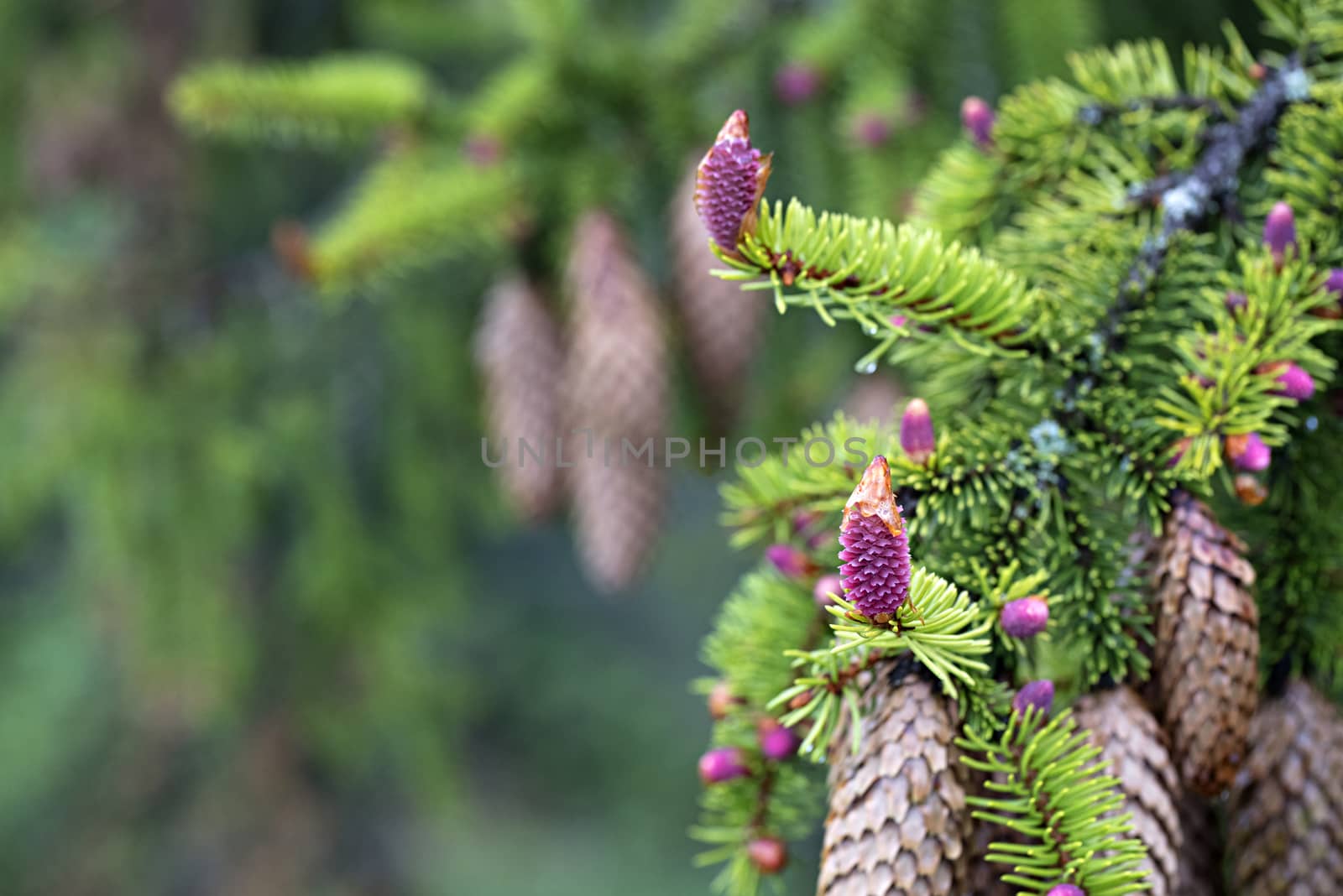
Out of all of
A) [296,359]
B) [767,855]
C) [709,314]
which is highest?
[296,359]

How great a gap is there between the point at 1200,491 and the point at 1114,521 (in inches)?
2.1

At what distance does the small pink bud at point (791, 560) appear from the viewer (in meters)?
0.66

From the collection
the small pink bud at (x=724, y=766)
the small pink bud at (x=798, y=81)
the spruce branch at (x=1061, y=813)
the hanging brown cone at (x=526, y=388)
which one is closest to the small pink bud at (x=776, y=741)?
the small pink bud at (x=724, y=766)

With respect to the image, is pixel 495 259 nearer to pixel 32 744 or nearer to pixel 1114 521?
pixel 1114 521

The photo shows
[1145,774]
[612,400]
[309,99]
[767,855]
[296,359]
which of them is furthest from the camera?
[296,359]

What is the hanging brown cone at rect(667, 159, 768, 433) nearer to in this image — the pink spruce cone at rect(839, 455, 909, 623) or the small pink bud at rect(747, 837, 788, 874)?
the small pink bud at rect(747, 837, 788, 874)

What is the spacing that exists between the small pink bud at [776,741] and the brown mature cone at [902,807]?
105 millimetres

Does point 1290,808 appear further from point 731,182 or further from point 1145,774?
point 731,182

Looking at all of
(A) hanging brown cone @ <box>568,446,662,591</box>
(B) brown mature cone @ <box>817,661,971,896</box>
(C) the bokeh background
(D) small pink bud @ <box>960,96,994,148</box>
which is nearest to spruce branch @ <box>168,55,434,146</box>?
(C) the bokeh background

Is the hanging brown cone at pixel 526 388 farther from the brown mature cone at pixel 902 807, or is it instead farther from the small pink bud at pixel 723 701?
the brown mature cone at pixel 902 807

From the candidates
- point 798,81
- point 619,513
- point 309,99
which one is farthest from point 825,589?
point 309,99

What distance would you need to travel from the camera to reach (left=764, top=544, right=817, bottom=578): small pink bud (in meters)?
0.66

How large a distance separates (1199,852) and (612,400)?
68 cm

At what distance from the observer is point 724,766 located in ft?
2.14
